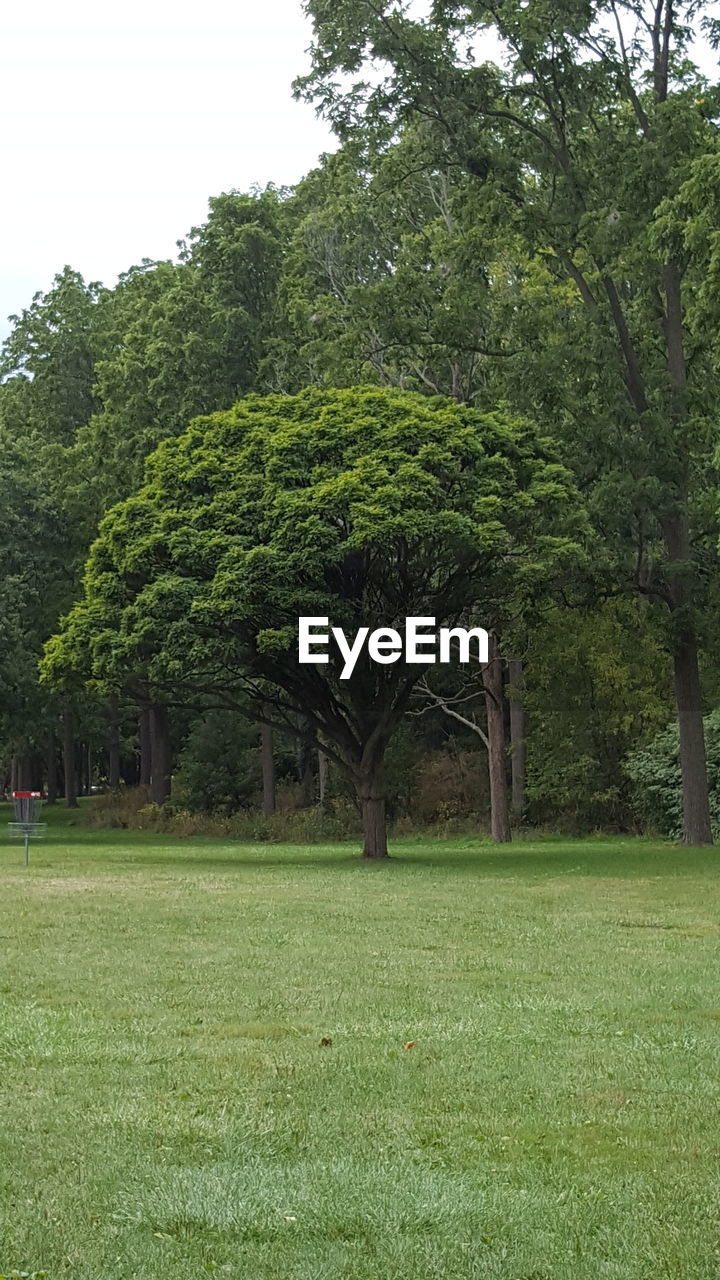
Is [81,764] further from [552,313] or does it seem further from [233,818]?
[552,313]

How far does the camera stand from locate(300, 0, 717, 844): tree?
25.8 m

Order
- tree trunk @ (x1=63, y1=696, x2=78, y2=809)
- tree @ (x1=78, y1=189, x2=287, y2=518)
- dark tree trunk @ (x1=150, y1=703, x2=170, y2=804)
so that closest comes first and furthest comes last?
tree @ (x1=78, y1=189, x2=287, y2=518) → dark tree trunk @ (x1=150, y1=703, x2=170, y2=804) → tree trunk @ (x1=63, y1=696, x2=78, y2=809)

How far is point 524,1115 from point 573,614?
1185 inches

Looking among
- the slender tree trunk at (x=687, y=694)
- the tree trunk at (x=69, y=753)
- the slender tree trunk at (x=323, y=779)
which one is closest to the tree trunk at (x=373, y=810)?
the slender tree trunk at (x=687, y=694)

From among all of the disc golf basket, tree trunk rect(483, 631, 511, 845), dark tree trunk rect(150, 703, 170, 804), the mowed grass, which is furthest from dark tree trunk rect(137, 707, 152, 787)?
the mowed grass

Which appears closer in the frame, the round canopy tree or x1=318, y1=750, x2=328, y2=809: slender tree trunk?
the round canopy tree

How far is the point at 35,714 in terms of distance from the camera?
3906 cm

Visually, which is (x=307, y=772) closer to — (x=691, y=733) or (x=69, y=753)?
(x=69, y=753)

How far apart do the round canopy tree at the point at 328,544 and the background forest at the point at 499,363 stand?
1.16ft

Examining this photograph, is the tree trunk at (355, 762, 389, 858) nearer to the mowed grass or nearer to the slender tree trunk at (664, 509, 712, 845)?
the slender tree trunk at (664, 509, 712, 845)

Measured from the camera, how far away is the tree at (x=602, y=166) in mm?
25766

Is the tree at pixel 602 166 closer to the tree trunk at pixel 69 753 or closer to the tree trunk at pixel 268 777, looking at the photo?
the tree trunk at pixel 268 777

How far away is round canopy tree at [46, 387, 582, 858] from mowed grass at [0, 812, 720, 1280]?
10.2m

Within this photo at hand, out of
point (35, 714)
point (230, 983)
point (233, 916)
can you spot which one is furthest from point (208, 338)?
point (230, 983)
